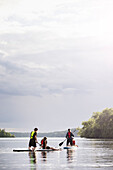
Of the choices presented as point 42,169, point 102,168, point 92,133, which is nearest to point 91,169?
point 102,168

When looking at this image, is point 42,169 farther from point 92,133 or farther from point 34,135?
A: point 92,133

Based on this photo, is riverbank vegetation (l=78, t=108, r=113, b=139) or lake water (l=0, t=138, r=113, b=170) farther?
riverbank vegetation (l=78, t=108, r=113, b=139)

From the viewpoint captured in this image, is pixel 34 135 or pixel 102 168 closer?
pixel 102 168

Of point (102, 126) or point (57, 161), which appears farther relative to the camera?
point (102, 126)

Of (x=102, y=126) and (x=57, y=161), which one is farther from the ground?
(x=102, y=126)

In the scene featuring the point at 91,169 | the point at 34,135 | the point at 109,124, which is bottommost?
the point at 91,169

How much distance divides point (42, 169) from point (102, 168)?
2.88 m

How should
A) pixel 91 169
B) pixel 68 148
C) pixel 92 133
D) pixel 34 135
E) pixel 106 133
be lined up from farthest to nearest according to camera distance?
pixel 92 133
pixel 106 133
pixel 68 148
pixel 34 135
pixel 91 169

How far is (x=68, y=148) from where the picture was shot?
46031mm

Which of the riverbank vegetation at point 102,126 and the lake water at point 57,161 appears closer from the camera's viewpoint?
the lake water at point 57,161

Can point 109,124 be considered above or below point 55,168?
above

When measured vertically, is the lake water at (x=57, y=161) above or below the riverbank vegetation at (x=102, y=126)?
below

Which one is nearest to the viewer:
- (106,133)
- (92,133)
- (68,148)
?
(68,148)

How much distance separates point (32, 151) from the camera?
38.8m
